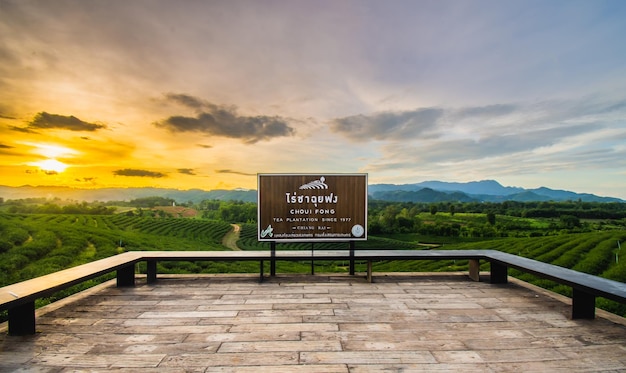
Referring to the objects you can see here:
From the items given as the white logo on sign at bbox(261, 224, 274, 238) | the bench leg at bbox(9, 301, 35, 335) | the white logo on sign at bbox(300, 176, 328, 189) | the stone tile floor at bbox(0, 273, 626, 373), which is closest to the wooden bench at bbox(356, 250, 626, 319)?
the stone tile floor at bbox(0, 273, 626, 373)

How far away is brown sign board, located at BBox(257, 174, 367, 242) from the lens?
5.52 metres

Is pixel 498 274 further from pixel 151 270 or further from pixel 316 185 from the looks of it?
pixel 151 270

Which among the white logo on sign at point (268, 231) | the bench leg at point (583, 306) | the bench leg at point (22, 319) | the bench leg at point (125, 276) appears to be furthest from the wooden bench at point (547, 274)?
the bench leg at point (22, 319)

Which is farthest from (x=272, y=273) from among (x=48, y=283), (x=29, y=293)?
(x=29, y=293)

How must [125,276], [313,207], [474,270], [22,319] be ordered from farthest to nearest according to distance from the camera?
[313,207] → [474,270] → [125,276] → [22,319]

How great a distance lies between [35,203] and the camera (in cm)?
4181

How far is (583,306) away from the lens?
144 inches

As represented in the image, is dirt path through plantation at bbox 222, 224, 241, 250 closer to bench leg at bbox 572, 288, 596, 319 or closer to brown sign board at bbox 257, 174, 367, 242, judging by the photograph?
brown sign board at bbox 257, 174, 367, 242

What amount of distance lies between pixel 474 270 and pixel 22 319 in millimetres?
6522

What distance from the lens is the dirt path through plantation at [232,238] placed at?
49.6 meters

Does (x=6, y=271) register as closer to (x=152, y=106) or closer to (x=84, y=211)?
(x=152, y=106)

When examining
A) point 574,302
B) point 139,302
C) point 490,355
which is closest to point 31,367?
point 139,302

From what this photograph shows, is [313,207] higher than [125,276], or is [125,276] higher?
[313,207]

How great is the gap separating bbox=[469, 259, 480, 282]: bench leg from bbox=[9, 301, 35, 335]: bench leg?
6.43m
